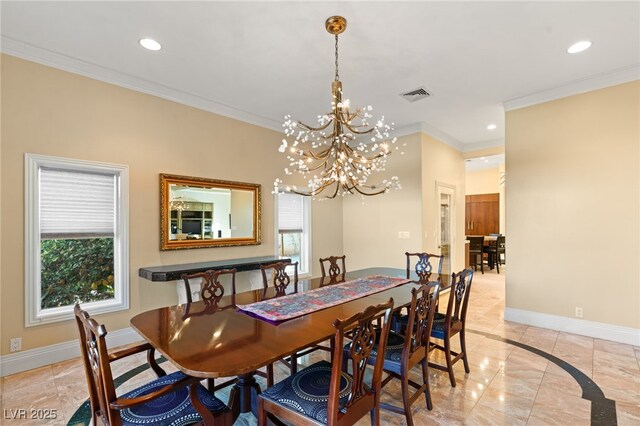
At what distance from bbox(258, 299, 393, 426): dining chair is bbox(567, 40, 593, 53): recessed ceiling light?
3155mm

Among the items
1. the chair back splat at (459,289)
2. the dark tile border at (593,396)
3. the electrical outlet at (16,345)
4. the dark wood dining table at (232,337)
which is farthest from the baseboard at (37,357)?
the dark tile border at (593,396)

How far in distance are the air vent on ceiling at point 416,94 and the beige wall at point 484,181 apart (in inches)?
286

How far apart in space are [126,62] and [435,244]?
519 cm

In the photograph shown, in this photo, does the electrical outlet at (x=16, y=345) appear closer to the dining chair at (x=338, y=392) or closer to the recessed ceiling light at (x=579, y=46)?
the dining chair at (x=338, y=392)

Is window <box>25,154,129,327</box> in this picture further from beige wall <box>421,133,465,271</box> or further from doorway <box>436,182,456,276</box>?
doorway <box>436,182,456,276</box>

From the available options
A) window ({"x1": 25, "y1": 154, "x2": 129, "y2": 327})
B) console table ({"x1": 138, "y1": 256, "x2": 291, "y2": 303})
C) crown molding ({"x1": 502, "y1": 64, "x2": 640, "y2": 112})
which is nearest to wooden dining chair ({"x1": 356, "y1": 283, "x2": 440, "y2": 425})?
console table ({"x1": 138, "y1": 256, "x2": 291, "y2": 303})

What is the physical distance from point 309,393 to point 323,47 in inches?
110

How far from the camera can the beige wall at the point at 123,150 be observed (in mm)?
2812

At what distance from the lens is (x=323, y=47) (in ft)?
9.52

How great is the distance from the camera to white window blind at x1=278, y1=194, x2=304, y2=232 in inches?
209

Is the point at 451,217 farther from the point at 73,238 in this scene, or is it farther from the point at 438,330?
the point at 73,238

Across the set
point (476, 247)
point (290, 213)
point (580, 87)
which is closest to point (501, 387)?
point (580, 87)

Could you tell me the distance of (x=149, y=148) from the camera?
366 cm

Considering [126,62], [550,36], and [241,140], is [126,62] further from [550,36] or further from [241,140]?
[550,36]
